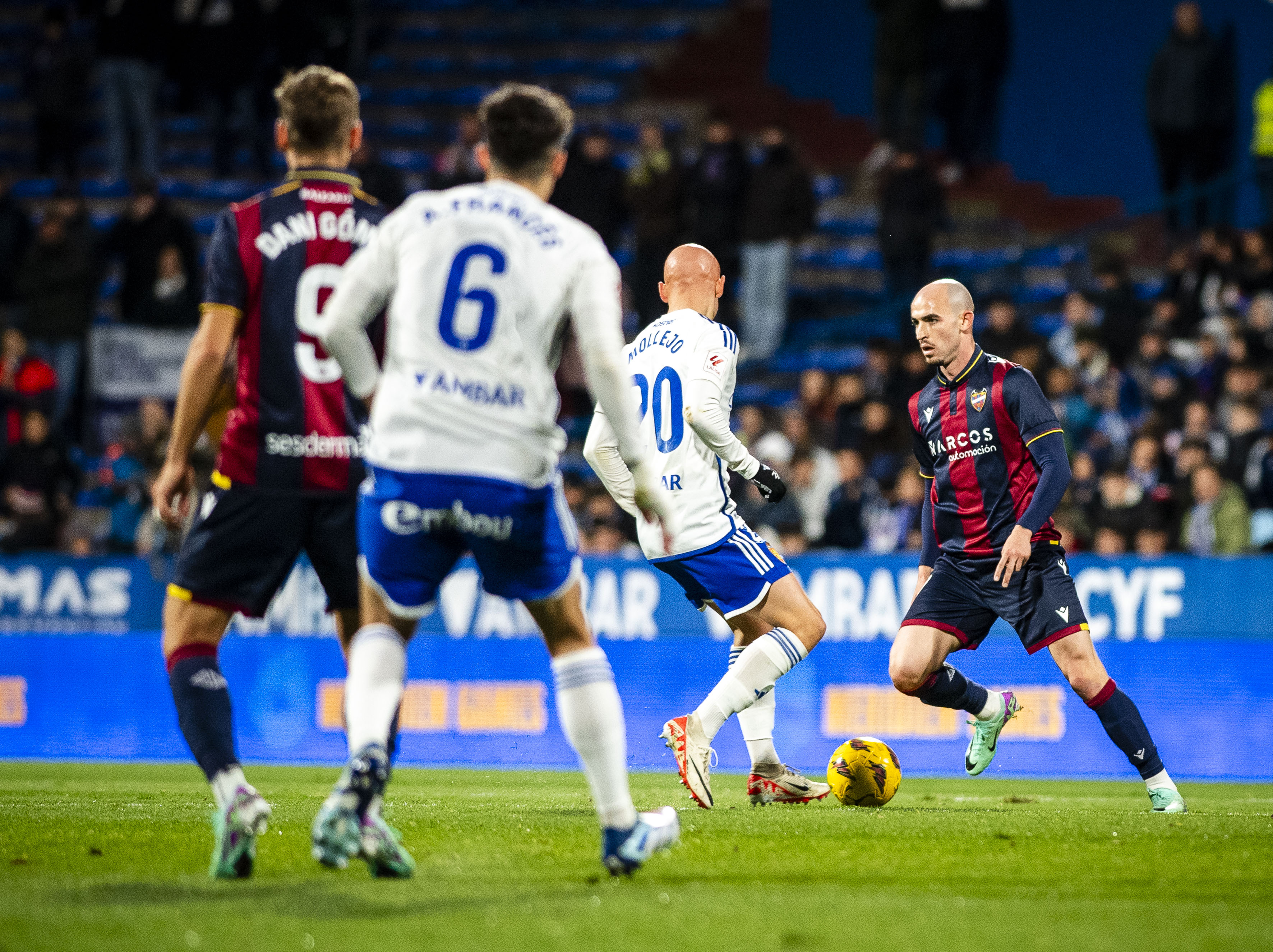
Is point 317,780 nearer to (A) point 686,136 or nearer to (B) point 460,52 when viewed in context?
(A) point 686,136

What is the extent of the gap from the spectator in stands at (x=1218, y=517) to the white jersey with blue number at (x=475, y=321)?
10.0 m

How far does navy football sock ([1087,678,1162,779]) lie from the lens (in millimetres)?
7832

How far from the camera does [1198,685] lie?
37.9ft

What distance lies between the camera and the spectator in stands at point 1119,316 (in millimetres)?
16312

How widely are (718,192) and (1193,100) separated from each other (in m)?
5.42

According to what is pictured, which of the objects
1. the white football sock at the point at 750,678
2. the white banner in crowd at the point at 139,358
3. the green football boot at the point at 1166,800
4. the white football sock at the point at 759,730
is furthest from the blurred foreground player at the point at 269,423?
the white banner in crowd at the point at 139,358

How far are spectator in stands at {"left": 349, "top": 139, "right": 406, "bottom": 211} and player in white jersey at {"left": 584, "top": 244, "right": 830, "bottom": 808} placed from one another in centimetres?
1008

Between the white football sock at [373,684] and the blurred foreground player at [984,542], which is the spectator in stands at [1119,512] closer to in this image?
the blurred foreground player at [984,542]

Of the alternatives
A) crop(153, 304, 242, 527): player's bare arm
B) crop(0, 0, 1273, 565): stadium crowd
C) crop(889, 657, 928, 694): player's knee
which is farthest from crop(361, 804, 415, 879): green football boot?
crop(0, 0, 1273, 565): stadium crowd

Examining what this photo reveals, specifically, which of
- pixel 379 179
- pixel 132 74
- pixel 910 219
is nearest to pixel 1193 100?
pixel 910 219

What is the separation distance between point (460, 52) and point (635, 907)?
67.9 ft

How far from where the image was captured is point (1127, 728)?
7.87 meters

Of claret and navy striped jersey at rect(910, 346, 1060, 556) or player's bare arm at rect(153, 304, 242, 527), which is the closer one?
player's bare arm at rect(153, 304, 242, 527)

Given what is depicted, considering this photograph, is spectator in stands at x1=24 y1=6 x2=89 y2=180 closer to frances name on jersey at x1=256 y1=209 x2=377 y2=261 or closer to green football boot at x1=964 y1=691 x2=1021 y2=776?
green football boot at x1=964 y1=691 x2=1021 y2=776
